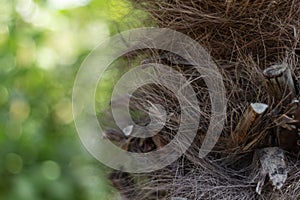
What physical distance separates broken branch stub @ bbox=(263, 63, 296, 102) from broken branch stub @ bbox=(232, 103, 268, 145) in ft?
0.08

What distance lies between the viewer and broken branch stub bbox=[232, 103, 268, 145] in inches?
19.9

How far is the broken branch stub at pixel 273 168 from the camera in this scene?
50 centimetres

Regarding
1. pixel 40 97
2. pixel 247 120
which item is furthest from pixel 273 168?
pixel 40 97

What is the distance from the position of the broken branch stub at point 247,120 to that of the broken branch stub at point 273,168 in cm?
3

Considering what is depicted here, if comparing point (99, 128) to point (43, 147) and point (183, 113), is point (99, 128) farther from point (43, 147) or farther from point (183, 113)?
point (43, 147)

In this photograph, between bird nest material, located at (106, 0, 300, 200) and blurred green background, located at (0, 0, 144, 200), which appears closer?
bird nest material, located at (106, 0, 300, 200)

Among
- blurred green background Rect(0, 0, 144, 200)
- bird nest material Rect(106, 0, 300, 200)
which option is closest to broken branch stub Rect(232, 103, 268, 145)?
bird nest material Rect(106, 0, 300, 200)

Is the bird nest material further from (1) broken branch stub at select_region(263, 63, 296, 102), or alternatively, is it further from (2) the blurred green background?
(2) the blurred green background

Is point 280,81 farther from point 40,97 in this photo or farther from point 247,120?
point 40,97

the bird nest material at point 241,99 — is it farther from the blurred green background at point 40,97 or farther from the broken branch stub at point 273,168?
the blurred green background at point 40,97

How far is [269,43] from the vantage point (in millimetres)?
549

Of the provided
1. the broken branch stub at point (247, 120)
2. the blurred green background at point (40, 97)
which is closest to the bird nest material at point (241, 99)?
the broken branch stub at point (247, 120)

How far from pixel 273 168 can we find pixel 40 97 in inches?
34.6

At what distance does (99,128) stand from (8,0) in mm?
721
